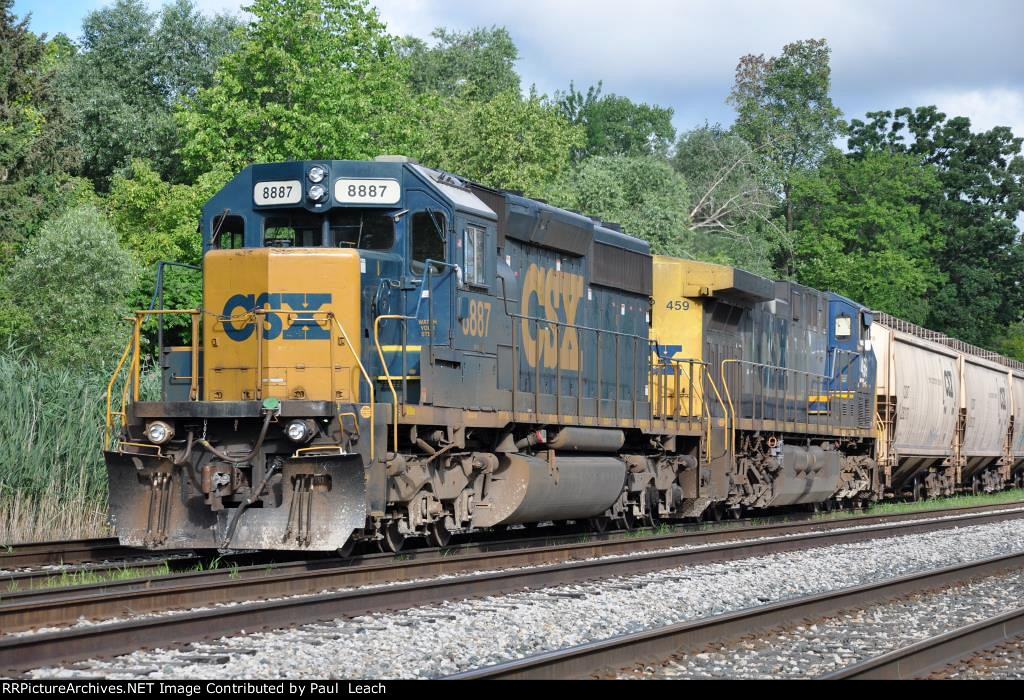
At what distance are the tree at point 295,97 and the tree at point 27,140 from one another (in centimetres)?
328

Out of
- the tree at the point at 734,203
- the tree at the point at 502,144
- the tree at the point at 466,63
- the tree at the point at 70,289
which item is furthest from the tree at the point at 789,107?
the tree at the point at 70,289

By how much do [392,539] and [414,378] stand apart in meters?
1.65

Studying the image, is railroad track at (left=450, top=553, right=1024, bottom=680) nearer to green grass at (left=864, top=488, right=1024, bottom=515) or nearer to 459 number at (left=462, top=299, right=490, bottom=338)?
459 number at (left=462, top=299, right=490, bottom=338)

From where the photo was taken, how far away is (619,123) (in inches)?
2768

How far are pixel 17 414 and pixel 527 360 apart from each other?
5954 millimetres

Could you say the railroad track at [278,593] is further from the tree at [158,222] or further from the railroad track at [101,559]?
the tree at [158,222]

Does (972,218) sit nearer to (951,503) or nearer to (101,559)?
(951,503)

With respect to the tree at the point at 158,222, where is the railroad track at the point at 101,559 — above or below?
below

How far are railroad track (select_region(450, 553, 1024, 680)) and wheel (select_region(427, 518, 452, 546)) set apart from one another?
14.3ft

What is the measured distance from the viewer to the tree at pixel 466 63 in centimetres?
5981

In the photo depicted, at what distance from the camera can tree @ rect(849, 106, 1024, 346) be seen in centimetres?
5834

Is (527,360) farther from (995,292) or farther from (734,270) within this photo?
(995,292)

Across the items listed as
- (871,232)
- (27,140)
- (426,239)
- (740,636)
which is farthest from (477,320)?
(871,232)

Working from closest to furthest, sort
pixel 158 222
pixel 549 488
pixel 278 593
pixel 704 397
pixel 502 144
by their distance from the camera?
pixel 278 593, pixel 549 488, pixel 704 397, pixel 158 222, pixel 502 144
